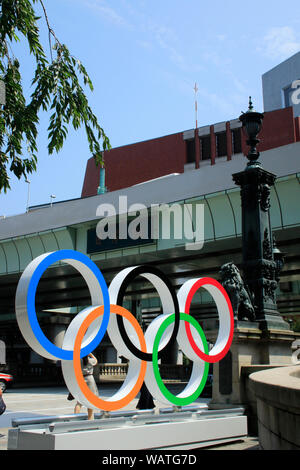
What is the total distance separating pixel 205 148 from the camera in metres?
55.1

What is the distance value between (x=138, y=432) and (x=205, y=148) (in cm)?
4935

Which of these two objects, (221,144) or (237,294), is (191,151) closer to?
(221,144)

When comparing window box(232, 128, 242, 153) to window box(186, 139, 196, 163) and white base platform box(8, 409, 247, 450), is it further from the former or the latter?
white base platform box(8, 409, 247, 450)

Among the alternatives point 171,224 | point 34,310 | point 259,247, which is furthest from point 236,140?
point 34,310

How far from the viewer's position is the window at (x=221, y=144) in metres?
55.0

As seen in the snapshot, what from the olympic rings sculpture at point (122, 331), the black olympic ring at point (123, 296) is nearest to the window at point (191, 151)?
the olympic rings sculpture at point (122, 331)

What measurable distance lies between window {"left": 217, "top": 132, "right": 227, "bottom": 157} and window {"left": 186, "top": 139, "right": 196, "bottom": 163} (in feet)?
9.26

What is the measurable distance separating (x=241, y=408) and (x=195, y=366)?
1177 millimetres

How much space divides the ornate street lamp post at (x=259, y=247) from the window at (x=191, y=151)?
41.5 metres

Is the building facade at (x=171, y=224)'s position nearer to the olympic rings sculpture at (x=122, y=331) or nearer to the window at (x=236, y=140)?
the window at (x=236, y=140)

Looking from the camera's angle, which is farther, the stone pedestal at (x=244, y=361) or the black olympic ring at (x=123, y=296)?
the stone pedestal at (x=244, y=361)

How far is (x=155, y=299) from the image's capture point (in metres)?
46.6
